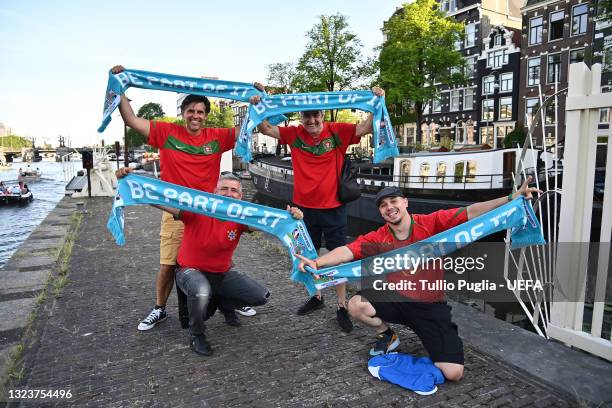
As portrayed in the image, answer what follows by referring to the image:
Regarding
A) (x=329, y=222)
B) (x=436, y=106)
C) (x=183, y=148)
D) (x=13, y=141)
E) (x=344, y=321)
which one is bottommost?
(x=344, y=321)

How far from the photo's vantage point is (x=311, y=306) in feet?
16.1

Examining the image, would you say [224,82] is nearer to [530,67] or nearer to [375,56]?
[375,56]

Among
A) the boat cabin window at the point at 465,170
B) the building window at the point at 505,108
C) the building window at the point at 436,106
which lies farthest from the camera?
the building window at the point at 436,106

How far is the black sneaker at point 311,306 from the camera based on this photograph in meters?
4.87

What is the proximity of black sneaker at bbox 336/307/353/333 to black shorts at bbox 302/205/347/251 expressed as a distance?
2.39 ft

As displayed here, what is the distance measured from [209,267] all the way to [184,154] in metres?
1.14

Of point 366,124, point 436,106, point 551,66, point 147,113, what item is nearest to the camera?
point 366,124

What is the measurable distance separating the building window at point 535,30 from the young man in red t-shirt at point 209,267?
33950 millimetres

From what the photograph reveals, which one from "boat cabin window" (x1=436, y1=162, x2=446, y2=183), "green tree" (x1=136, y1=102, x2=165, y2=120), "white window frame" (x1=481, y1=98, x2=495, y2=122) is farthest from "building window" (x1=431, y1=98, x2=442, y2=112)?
"green tree" (x1=136, y1=102, x2=165, y2=120)

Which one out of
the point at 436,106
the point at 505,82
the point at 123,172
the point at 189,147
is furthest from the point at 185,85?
the point at 436,106

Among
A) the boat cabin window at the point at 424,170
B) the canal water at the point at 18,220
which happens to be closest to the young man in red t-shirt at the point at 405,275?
the canal water at the point at 18,220

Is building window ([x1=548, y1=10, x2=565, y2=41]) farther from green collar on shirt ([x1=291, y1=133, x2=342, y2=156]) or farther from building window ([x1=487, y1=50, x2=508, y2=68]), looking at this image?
green collar on shirt ([x1=291, y1=133, x2=342, y2=156])

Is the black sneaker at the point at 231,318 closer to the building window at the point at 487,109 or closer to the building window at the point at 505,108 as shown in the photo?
the building window at the point at 505,108

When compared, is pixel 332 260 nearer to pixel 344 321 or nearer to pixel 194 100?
pixel 344 321
